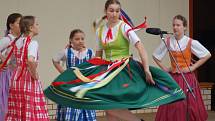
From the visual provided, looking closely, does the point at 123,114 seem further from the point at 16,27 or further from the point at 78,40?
the point at 16,27

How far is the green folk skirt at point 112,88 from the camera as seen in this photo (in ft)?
15.5

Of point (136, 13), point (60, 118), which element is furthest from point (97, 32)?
point (136, 13)

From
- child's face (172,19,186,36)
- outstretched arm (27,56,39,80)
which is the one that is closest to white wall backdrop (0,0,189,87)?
outstretched arm (27,56,39,80)

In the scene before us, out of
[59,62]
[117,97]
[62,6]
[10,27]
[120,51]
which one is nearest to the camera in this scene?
[117,97]

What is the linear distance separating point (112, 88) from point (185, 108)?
1.30 m

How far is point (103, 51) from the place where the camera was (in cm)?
541

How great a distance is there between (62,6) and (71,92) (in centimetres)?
360

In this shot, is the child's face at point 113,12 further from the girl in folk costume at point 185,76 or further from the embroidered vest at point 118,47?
the girl in folk costume at point 185,76

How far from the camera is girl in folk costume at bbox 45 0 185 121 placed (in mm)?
4727

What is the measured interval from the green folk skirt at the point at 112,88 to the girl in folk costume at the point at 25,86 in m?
0.53

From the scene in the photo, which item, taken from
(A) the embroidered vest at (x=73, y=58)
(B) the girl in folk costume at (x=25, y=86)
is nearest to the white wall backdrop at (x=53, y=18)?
(A) the embroidered vest at (x=73, y=58)

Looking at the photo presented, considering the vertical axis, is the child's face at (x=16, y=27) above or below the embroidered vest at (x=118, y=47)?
above

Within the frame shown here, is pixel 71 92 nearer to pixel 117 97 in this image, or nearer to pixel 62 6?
pixel 117 97

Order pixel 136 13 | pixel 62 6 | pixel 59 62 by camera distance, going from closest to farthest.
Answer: pixel 59 62, pixel 62 6, pixel 136 13
